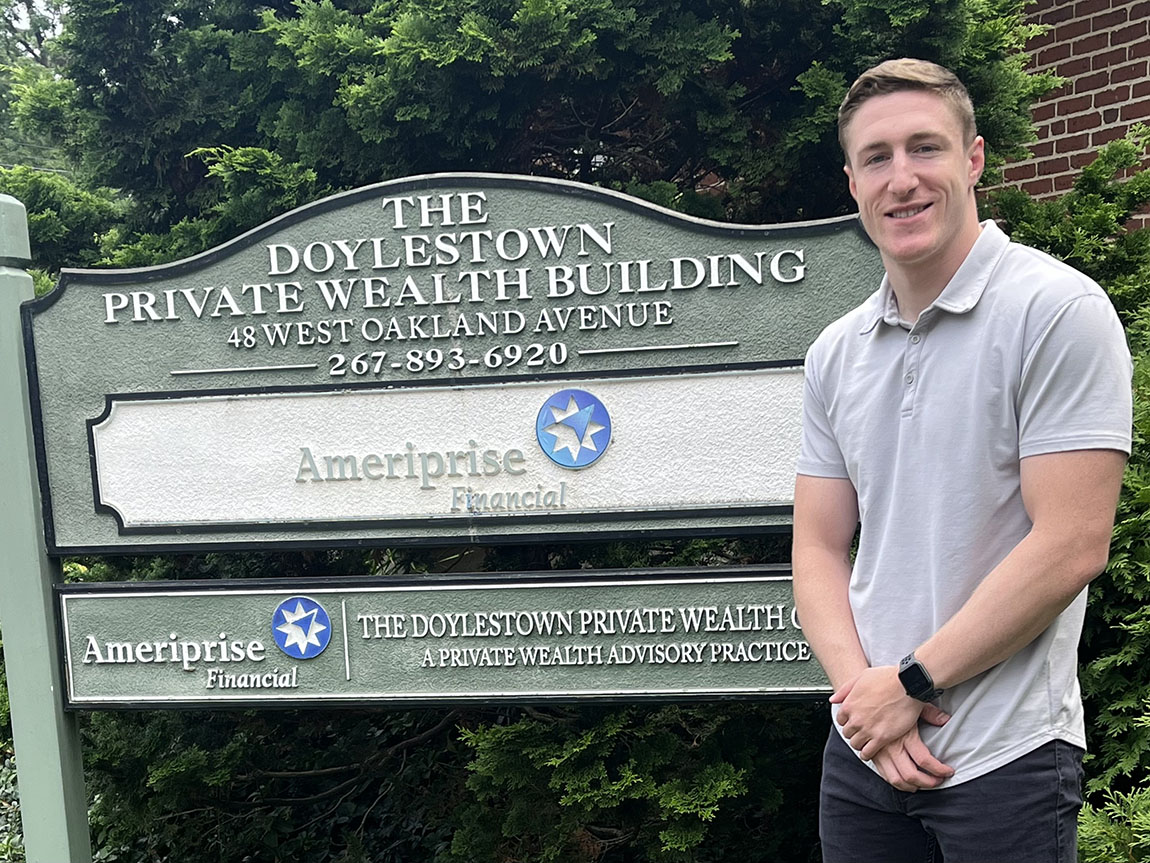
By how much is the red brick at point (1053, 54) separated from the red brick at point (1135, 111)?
16.0 inches

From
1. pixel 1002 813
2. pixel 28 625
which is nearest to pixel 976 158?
pixel 1002 813

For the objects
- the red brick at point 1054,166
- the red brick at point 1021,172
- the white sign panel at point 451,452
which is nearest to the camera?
the white sign panel at point 451,452

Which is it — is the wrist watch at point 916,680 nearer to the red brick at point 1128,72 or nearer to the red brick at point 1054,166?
the red brick at point 1054,166

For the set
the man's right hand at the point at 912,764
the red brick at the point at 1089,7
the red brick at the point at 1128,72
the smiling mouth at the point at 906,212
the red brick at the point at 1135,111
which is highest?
the red brick at the point at 1089,7

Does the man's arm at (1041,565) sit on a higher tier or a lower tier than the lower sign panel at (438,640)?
higher

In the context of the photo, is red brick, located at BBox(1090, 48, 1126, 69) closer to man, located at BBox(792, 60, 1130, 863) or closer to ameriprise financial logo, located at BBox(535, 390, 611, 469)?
ameriprise financial logo, located at BBox(535, 390, 611, 469)

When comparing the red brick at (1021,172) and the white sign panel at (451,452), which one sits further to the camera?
the red brick at (1021,172)

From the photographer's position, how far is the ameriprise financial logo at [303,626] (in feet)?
10.2

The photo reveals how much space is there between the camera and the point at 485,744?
3221 mm

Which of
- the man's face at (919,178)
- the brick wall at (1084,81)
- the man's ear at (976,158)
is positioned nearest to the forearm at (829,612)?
the man's face at (919,178)

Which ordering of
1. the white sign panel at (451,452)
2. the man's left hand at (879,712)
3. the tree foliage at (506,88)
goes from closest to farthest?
the man's left hand at (879,712)
the white sign panel at (451,452)
the tree foliage at (506,88)

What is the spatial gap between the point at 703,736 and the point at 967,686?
1.88 metres

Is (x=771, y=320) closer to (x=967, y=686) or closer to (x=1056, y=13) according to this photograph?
(x=967, y=686)

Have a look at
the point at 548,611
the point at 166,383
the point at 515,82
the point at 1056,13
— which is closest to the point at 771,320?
the point at 548,611
